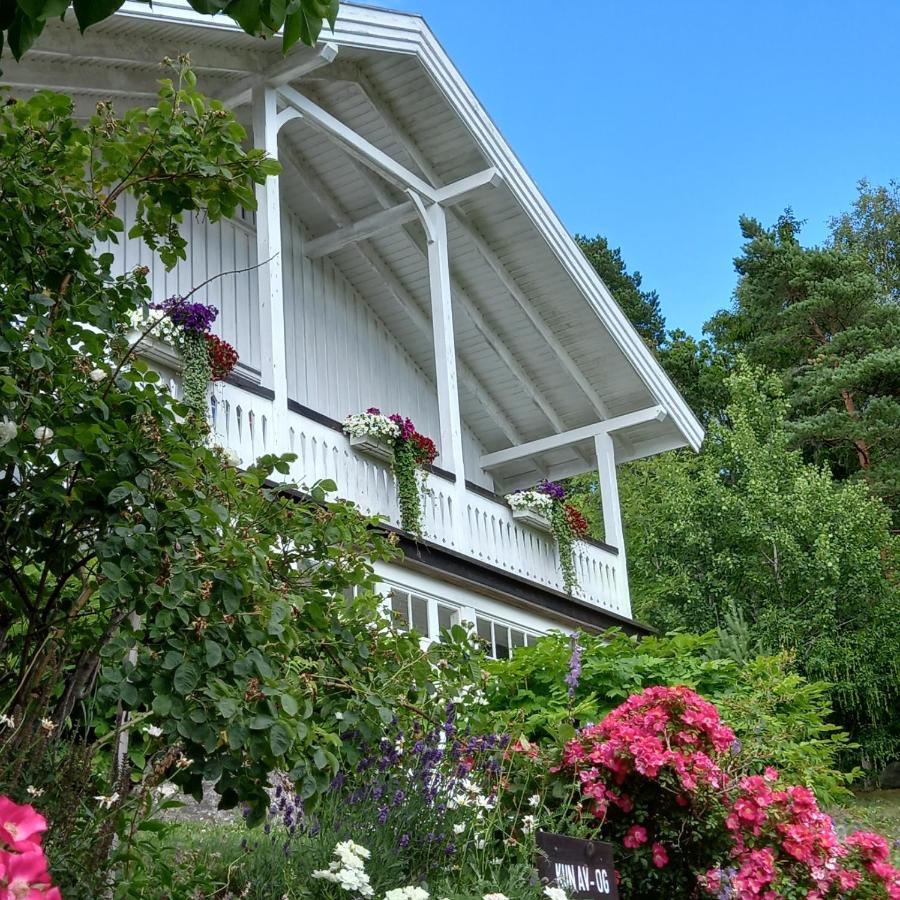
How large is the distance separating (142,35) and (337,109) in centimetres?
246

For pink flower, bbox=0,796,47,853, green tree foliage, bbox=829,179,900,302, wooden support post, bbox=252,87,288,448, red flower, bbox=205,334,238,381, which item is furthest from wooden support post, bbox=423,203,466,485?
green tree foliage, bbox=829,179,900,302

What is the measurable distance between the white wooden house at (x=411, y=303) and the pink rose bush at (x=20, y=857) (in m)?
6.00

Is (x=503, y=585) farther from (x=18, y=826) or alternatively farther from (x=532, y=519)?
(x=18, y=826)

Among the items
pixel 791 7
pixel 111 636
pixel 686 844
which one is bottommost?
pixel 686 844

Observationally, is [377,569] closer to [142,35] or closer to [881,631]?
[142,35]

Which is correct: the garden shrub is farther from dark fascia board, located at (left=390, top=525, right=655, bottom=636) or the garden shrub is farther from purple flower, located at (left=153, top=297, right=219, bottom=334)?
purple flower, located at (left=153, top=297, right=219, bottom=334)

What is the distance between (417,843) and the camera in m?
4.05

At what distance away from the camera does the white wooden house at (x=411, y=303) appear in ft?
27.2

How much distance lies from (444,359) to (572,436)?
125 inches

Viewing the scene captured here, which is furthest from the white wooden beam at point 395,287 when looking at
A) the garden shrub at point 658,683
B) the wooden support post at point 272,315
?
the garden shrub at point 658,683

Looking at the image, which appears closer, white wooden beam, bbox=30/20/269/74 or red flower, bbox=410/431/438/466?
white wooden beam, bbox=30/20/269/74

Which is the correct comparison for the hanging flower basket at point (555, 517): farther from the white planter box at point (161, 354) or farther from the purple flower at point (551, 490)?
the white planter box at point (161, 354)

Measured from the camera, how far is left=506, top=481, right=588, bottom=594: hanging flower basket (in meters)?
10.6

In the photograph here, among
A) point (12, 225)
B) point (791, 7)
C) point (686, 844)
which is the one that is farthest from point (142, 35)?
point (791, 7)
